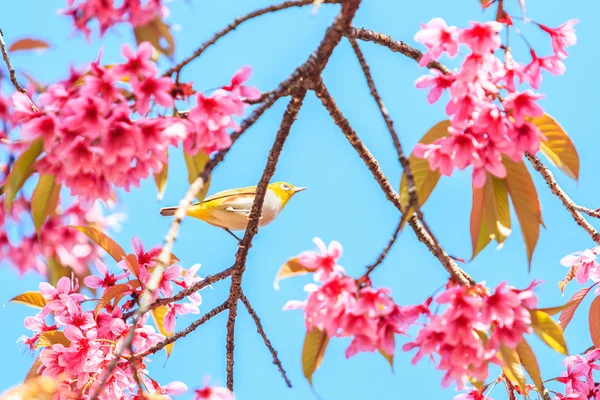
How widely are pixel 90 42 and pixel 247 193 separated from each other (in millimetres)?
2036

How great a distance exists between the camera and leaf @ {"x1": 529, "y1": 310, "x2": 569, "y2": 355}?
159 centimetres

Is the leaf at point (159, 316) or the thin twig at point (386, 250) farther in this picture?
the leaf at point (159, 316)

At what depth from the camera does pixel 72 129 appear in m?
1.46

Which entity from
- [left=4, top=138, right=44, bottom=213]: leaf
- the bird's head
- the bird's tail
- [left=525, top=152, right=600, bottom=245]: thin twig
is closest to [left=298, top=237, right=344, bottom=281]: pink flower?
[left=4, top=138, right=44, bottom=213]: leaf

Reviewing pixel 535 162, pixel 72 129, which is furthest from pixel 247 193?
pixel 72 129

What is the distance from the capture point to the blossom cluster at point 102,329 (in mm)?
2074

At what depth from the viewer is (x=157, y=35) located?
5.18ft

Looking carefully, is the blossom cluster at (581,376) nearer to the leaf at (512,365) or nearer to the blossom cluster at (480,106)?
the leaf at (512,365)

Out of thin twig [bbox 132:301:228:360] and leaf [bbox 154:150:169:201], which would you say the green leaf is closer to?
thin twig [bbox 132:301:228:360]

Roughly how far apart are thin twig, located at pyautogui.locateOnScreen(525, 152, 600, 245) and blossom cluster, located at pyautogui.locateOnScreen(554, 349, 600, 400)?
43 centimetres

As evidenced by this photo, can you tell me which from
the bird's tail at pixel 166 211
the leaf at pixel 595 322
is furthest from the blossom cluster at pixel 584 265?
the bird's tail at pixel 166 211

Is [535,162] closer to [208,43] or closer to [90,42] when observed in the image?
[208,43]

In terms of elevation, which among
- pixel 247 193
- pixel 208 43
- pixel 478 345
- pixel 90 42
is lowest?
pixel 478 345

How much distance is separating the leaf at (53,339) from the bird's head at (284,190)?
6.82ft
